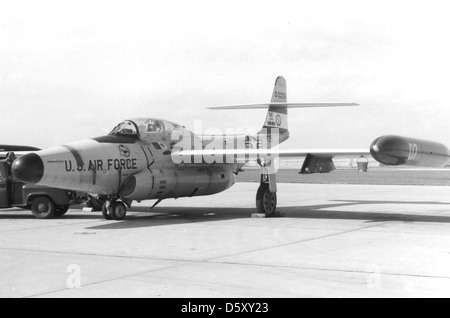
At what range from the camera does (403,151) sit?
39.8 feet

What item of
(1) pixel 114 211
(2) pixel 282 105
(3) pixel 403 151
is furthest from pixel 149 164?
(3) pixel 403 151

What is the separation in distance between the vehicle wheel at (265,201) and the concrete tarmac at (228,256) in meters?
0.55

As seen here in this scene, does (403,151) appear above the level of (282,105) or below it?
below

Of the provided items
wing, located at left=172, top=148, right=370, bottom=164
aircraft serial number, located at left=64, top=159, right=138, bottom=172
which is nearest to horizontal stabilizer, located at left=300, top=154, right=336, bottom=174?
wing, located at left=172, top=148, right=370, bottom=164

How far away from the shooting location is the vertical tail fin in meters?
20.3

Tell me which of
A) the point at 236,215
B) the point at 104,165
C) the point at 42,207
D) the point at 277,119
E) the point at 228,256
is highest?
the point at 277,119

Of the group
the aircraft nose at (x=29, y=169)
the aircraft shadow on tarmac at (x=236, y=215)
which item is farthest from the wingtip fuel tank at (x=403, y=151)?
the aircraft nose at (x=29, y=169)

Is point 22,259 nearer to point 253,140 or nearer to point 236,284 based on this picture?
point 236,284

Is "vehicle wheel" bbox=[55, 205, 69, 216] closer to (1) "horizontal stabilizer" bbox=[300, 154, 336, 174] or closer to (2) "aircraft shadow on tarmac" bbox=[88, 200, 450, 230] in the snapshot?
(2) "aircraft shadow on tarmac" bbox=[88, 200, 450, 230]

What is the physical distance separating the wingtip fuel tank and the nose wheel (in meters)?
6.51

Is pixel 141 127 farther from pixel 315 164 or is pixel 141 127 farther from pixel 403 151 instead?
pixel 403 151

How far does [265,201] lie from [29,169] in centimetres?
640

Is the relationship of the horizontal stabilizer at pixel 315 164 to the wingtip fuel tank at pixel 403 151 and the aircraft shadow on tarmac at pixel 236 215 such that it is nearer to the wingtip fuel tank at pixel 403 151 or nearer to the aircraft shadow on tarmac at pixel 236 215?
the aircraft shadow on tarmac at pixel 236 215

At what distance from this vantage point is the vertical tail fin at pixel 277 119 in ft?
66.7
